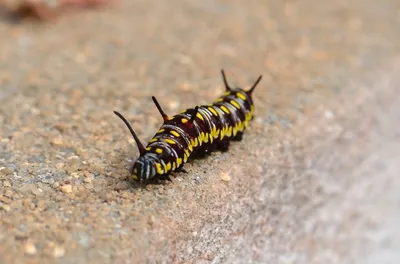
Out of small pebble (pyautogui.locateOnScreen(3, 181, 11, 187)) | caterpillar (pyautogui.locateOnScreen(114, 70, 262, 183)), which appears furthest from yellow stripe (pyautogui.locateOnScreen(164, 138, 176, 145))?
small pebble (pyautogui.locateOnScreen(3, 181, 11, 187))

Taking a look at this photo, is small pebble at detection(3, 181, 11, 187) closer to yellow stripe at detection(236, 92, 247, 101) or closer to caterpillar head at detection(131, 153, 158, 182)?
caterpillar head at detection(131, 153, 158, 182)

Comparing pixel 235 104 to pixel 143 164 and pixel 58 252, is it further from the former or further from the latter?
pixel 58 252

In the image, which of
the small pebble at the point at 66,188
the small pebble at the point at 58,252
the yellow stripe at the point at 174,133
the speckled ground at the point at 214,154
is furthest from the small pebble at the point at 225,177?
the small pebble at the point at 58,252

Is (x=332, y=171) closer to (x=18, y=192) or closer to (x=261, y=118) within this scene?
(x=261, y=118)

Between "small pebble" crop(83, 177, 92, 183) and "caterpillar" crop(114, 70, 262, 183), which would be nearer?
"caterpillar" crop(114, 70, 262, 183)

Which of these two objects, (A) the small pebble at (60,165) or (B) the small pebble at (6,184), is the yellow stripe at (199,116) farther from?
(B) the small pebble at (6,184)

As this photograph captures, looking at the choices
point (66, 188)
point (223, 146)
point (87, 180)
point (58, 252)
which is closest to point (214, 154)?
point (223, 146)
